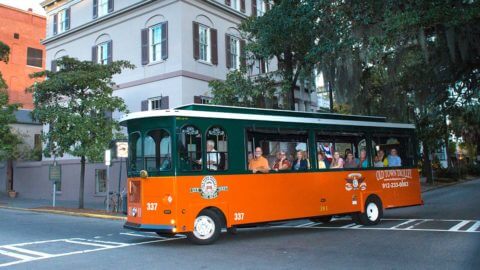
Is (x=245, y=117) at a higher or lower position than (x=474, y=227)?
higher

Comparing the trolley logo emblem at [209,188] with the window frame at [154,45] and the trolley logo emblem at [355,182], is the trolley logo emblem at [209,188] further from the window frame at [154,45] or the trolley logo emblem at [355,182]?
the window frame at [154,45]

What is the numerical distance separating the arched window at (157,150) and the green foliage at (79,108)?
1053 cm

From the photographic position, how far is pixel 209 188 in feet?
34.9

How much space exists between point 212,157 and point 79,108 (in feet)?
42.0

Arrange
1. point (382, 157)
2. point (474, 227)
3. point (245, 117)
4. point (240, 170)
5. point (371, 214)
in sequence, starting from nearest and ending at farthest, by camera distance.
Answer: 1. point (240, 170)
2. point (245, 117)
3. point (474, 227)
4. point (371, 214)
5. point (382, 157)

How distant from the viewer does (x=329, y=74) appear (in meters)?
16.7

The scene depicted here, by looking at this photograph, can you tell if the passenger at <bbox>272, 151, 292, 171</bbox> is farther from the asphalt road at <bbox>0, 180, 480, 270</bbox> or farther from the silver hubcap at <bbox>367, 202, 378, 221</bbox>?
the silver hubcap at <bbox>367, 202, 378, 221</bbox>

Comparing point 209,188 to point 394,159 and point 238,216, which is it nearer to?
point 238,216

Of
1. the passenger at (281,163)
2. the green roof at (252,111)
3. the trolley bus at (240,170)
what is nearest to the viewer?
the trolley bus at (240,170)

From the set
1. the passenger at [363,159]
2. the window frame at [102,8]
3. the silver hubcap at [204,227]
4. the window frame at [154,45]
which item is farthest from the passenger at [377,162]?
the window frame at [102,8]

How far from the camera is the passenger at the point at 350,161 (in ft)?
44.3

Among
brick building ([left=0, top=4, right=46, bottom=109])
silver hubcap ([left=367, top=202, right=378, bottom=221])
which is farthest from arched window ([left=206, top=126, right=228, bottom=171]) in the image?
brick building ([left=0, top=4, right=46, bottom=109])

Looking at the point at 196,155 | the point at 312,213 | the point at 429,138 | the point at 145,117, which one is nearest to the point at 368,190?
the point at 312,213

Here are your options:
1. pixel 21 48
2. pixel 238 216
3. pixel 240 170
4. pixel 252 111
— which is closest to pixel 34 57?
pixel 21 48
